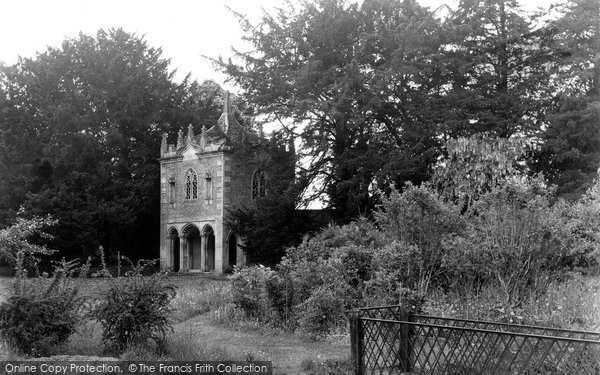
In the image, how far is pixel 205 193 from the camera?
32531 mm

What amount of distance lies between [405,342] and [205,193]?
24.9 m

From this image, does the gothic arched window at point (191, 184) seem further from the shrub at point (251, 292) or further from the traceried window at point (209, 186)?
the shrub at point (251, 292)

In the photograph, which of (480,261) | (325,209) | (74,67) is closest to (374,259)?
(480,261)

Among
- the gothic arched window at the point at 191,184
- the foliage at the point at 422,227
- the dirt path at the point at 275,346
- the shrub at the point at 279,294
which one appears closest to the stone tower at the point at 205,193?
the gothic arched window at the point at 191,184

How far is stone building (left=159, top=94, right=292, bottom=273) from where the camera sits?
3155cm

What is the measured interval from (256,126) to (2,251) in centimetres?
1765

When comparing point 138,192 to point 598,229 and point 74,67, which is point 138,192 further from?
point 598,229

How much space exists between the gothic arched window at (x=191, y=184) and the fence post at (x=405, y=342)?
25.4m

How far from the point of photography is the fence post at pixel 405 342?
8.21m

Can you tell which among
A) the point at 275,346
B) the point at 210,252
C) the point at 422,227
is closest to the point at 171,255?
the point at 210,252

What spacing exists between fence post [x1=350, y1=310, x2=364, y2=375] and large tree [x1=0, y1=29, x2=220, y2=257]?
2705cm

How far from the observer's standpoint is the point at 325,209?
26984 millimetres

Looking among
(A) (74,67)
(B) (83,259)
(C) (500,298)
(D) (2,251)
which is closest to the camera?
(C) (500,298)

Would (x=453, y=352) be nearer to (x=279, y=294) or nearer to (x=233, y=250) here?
(x=279, y=294)
